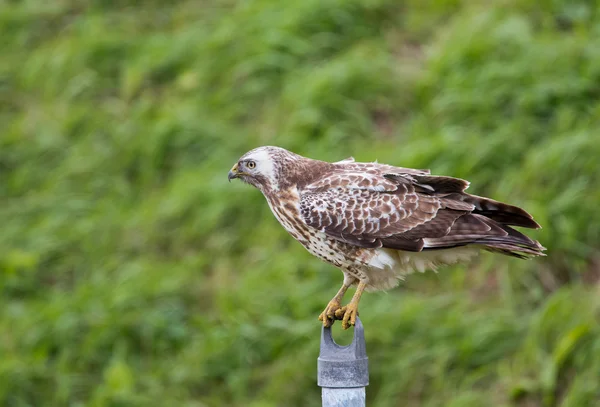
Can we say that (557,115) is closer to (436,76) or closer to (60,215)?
(436,76)

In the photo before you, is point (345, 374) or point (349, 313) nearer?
point (345, 374)

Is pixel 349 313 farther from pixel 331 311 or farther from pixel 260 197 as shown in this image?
pixel 260 197

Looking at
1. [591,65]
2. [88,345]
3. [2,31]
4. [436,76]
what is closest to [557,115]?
[591,65]

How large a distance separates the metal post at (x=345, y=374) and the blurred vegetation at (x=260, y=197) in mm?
2583

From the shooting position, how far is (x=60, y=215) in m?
8.55

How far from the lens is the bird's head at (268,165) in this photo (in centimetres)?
436

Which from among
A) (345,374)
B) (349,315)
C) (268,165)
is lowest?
(345,374)

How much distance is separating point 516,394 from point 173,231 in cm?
353

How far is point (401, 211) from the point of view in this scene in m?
4.27

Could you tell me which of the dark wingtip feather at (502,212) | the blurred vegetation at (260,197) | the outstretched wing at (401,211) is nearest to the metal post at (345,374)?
the outstretched wing at (401,211)

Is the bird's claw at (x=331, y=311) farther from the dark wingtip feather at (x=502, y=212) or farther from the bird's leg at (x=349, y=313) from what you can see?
the dark wingtip feather at (x=502, y=212)

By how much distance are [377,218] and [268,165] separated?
583mm

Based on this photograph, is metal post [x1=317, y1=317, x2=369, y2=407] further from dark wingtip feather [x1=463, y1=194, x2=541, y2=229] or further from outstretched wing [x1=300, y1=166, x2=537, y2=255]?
dark wingtip feather [x1=463, y1=194, x2=541, y2=229]

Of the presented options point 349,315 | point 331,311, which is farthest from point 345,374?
point 331,311
